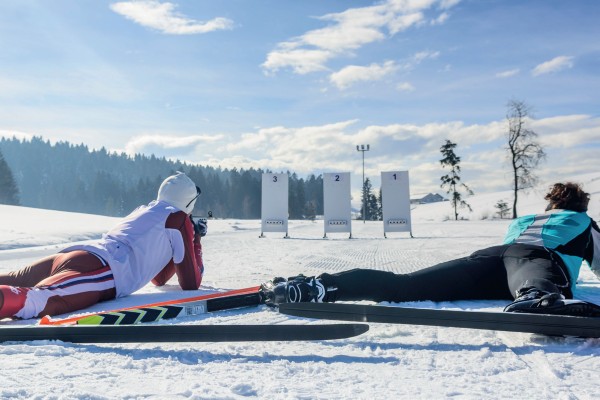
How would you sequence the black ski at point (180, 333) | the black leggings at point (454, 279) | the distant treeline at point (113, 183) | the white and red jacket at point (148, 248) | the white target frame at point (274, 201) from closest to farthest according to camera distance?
the black ski at point (180, 333) → the black leggings at point (454, 279) → the white and red jacket at point (148, 248) → the white target frame at point (274, 201) → the distant treeline at point (113, 183)

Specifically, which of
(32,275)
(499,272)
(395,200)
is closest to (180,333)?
(32,275)

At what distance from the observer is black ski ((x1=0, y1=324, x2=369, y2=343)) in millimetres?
2201

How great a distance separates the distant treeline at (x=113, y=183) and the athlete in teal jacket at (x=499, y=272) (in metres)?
53.9

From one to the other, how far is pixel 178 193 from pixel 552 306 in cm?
276

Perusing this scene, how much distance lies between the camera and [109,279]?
3330mm

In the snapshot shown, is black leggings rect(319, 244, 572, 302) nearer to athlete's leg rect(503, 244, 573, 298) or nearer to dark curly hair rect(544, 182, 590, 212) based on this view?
athlete's leg rect(503, 244, 573, 298)

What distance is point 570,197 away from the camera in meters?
3.47

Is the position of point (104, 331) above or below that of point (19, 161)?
below

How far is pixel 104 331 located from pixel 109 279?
3.76 feet

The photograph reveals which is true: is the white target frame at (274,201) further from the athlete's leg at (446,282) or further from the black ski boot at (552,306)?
the black ski boot at (552,306)

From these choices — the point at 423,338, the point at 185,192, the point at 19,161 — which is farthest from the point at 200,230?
the point at 19,161

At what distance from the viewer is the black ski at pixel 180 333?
2.20 metres

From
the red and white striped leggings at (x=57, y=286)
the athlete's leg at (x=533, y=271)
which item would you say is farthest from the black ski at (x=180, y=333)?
the athlete's leg at (x=533, y=271)

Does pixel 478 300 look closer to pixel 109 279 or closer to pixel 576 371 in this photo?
pixel 576 371
